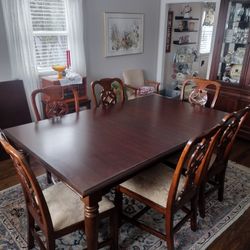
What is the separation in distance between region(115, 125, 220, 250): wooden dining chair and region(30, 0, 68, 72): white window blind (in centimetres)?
232

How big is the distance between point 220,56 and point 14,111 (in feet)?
9.34

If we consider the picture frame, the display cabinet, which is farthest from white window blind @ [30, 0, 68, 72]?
the display cabinet

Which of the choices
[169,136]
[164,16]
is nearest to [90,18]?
[164,16]

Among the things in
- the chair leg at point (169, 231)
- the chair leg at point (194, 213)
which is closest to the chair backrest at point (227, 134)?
the chair leg at point (194, 213)

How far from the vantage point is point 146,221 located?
6.68 ft

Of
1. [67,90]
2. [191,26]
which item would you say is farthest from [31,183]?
[191,26]

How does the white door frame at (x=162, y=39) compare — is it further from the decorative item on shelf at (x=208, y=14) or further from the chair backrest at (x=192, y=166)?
the chair backrest at (x=192, y=166)

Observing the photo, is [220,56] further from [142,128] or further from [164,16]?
[142,128]

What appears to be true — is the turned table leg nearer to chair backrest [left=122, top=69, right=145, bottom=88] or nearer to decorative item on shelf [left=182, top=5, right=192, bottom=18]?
chair backrest [left=122, top=69, right=145, bottom=88]

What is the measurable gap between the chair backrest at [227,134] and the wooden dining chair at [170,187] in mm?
166

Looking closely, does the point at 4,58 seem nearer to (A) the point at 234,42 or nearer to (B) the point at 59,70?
(B) the point at 59,70

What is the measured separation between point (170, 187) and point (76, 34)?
9.00 ft

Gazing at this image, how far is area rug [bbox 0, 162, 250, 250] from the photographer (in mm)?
1812

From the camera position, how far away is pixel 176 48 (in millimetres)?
5262
